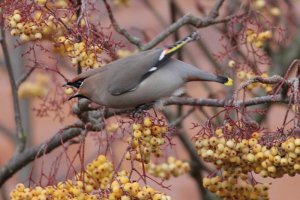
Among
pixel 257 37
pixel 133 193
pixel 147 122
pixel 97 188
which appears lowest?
pixel 133 193

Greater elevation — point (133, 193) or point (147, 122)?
point (147, 122)

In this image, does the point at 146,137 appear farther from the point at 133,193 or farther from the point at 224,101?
the point at 224,101

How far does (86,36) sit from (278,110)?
4002mm

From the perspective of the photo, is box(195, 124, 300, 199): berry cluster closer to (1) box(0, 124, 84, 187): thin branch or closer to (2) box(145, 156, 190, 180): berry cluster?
(1) box(0, 124, 84, 187): thin branch

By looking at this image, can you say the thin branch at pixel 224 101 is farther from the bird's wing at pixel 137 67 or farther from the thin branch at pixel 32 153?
the thin branch at pixel 32 153

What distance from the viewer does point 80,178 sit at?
228cm

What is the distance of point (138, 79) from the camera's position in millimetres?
2559

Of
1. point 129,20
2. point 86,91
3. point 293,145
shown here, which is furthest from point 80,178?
point 129,20

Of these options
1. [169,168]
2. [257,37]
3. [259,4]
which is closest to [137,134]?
[257,37]

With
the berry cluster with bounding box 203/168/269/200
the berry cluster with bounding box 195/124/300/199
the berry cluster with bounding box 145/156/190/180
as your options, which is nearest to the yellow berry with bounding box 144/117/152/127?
the berry cluster with bounding box 195/124/300/199

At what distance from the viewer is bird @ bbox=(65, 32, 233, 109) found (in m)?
2.52

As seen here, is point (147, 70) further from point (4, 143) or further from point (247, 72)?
point (4, 143)

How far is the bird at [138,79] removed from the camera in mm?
2523

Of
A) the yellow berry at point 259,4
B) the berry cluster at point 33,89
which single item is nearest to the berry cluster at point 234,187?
the yellow berry at point 259,4
